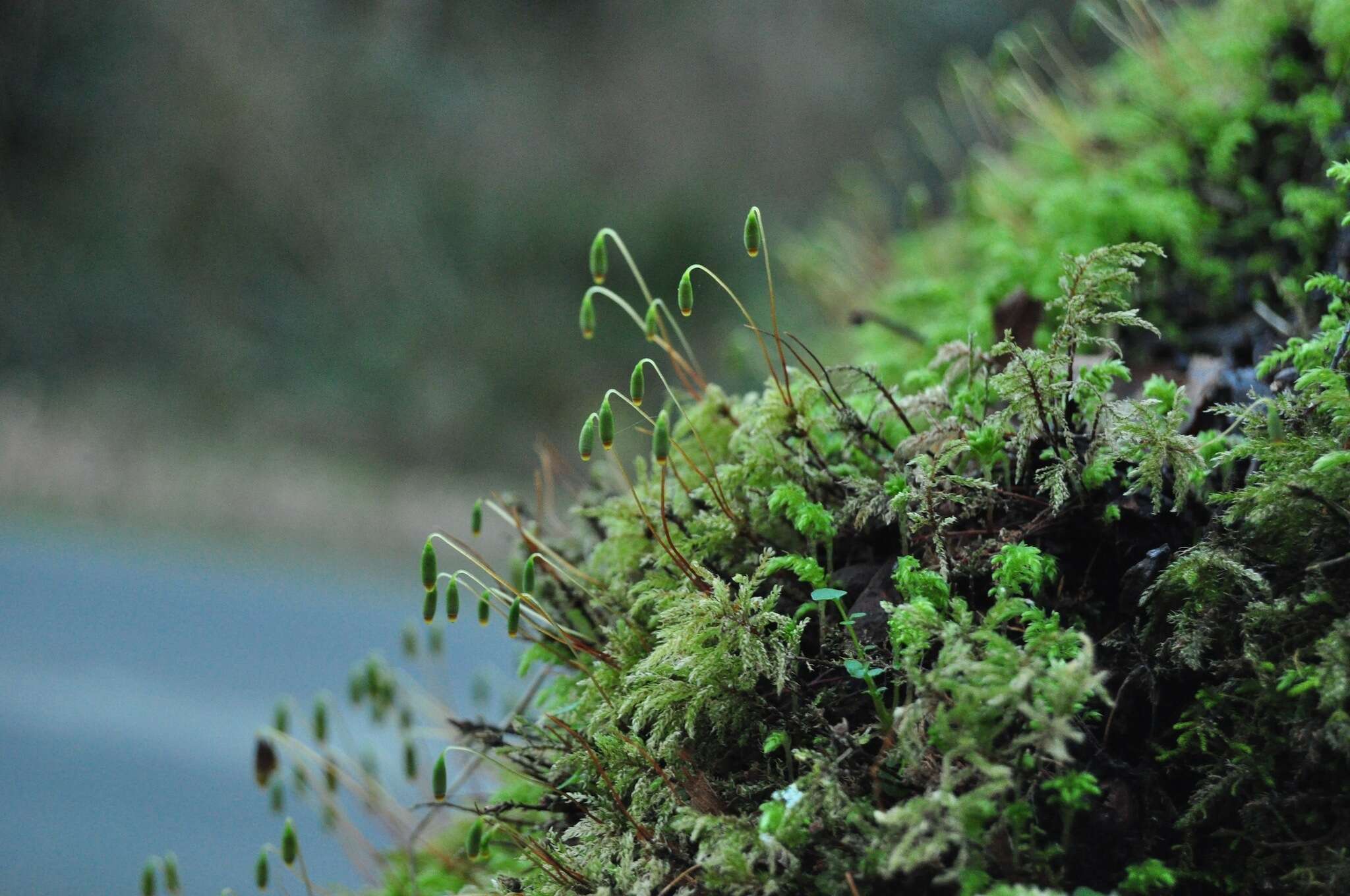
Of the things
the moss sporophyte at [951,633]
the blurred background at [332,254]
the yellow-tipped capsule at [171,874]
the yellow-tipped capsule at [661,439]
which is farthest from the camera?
the blurred background at [332,254]

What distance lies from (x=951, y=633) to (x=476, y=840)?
534 millimetres

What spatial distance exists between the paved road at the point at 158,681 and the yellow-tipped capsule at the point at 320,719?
22.3 inches

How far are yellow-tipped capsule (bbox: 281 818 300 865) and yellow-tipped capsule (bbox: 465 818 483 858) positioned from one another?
0.26 meters

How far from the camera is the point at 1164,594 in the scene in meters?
0.81

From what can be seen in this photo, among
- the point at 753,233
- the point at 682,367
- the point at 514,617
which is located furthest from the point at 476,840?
the point at 753,233

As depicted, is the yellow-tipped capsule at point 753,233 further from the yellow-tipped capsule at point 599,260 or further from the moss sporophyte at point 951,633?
the yellow-tipped capsule at point 599,260

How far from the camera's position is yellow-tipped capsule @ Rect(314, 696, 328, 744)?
1.30 m

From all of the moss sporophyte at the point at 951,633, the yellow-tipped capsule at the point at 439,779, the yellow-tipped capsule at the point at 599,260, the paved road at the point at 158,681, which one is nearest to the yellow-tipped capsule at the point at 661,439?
the moss sporophyte at the point at 951,633

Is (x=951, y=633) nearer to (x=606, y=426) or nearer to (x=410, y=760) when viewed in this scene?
(x=606, y=426)

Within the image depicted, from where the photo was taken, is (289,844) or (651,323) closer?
(651,323)

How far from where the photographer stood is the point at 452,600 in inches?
38.5

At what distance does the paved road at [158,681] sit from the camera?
203cm

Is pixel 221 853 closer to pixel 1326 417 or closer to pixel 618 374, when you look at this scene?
pixel 1326 417

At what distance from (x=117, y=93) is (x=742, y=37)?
402 centimetres
